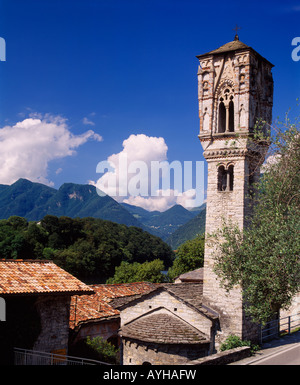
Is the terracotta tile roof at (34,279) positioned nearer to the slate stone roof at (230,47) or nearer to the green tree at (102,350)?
the green tree at (102,350)

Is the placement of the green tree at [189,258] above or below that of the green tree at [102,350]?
above

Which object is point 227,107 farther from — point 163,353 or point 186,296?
point 163,353

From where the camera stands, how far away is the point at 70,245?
236ft

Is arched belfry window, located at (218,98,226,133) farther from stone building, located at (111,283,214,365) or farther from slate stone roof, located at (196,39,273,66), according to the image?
stone building, located at (111,283,214,365)

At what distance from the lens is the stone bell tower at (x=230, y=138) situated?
63.1 feet

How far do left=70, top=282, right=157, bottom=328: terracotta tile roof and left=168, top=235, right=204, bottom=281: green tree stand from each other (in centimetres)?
2005

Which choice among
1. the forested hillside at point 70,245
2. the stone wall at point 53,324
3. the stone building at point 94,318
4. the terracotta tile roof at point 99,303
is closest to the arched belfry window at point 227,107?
the terracotta tile roof at point 99,303

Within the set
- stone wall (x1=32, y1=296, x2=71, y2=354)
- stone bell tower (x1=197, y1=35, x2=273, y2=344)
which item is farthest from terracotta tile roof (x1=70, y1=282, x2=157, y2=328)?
stone bell tower (x1=197, y1=35, x2=273, y2=344)

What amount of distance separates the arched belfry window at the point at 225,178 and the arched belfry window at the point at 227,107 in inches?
82.8

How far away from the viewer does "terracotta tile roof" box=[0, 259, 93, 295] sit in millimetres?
14781

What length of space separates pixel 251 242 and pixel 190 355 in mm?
5934
